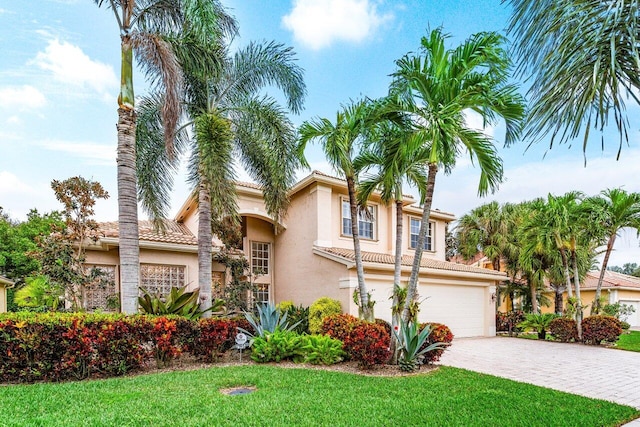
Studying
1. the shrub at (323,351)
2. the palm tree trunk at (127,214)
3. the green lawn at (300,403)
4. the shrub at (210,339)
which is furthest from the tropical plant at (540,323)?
the palm tree trunk at (127,214)

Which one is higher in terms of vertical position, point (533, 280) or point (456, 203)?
point (456, 203)

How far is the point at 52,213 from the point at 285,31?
21680 mm

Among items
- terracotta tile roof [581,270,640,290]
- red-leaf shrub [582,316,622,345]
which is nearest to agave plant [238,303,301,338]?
red-leaf shrub [582,316,622,345]

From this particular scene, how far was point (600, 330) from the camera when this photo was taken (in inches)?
569

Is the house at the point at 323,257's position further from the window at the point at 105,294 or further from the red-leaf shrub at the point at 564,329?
the red-leaf shrub at the point at 564,329

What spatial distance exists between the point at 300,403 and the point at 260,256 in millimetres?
12189

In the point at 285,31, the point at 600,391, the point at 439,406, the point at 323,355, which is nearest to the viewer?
the point at 439,406

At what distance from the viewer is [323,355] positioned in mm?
9023

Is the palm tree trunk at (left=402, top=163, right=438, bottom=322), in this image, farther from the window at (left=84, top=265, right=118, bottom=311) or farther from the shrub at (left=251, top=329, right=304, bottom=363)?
the window at (left=84, top=265, right=118, bottom=311)

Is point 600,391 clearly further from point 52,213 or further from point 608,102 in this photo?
point 52,213

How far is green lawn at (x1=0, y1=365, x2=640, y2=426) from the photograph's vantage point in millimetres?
4977

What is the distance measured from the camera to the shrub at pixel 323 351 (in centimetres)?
899

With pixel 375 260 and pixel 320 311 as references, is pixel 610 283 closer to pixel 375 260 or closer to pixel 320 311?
pixel 375 260

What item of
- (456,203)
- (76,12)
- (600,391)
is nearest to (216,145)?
(76,12)
